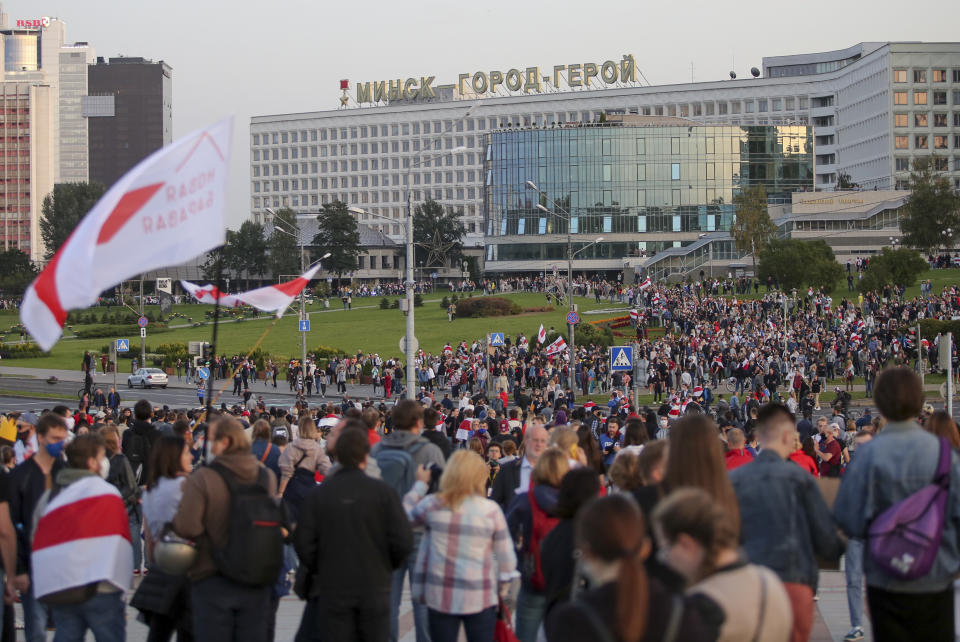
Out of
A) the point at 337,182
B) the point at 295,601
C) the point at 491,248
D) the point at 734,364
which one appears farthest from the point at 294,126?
the point at 295,601

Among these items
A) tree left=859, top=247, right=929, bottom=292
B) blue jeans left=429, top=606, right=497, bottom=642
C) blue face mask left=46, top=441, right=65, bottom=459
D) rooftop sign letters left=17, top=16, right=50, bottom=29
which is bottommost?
blue jeans left=429, top=606, right=497, bottom=642

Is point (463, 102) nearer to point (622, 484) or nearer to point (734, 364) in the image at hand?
point (734, 364)

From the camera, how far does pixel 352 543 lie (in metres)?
6.30

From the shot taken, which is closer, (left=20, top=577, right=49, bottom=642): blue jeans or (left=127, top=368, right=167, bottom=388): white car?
(left=20, top=577, right=49, bottom=642): blue jeans

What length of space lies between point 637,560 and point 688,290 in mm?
64204

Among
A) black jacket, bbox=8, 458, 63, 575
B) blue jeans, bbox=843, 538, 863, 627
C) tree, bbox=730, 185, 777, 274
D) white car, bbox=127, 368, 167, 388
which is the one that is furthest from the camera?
tree, bbox=730, 185, 777, 274

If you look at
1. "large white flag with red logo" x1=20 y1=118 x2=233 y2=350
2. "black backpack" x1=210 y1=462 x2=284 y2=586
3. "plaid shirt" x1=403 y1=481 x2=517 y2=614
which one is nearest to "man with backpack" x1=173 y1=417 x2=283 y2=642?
"black backpack" x1=210 y1=462 x2=284 y2=586

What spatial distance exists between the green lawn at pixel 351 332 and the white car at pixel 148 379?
22.3 feet

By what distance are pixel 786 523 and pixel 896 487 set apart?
56cm

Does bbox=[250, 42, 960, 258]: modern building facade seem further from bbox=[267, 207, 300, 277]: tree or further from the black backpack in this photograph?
the black backpack

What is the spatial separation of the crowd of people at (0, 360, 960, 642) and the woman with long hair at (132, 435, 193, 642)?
0.04 ft

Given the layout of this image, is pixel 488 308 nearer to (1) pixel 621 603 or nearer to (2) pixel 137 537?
A: (2) pixel 137 537

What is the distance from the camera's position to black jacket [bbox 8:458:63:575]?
7469mm

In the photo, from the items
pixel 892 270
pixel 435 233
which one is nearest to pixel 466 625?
pixel 892 270
